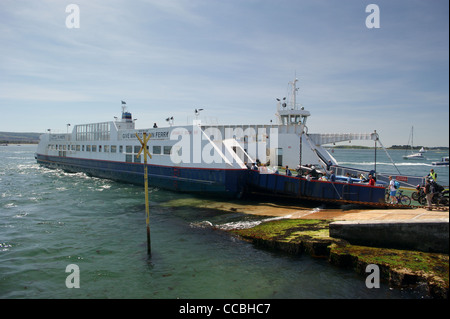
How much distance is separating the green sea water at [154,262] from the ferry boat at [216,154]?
4.93 metres

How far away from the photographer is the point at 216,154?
75.7 feet

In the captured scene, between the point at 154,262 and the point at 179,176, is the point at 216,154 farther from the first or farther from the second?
the point at 154,262

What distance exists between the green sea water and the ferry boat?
4925 mm

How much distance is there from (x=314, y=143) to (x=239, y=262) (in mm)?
19284

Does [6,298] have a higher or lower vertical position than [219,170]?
lower

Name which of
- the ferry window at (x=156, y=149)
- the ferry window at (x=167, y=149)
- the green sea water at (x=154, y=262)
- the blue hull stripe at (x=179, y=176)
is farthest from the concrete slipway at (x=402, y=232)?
the ferry window at (x=156, y=149)

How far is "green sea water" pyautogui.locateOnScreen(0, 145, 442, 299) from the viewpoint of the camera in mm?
9359

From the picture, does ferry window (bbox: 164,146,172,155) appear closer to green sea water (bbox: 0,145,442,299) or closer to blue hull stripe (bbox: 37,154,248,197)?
blue hull stripe (bbox: 37,154,248,197)

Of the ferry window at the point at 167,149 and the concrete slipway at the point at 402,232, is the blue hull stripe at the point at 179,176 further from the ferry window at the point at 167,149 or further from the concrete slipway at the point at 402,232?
the concrete slipway at the point at 402,232

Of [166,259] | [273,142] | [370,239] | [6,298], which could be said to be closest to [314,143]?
[273,142]

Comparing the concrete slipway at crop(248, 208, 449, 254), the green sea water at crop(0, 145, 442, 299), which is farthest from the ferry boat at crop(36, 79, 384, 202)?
the concrete slipway at crop(248, 208, 449, 254)

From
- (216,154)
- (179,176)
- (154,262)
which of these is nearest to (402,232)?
(154,262)
